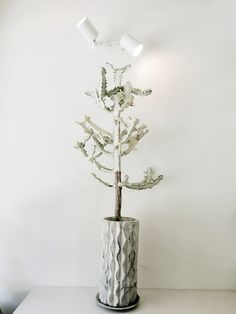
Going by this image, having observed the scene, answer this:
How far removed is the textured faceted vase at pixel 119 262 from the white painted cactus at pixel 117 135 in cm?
8

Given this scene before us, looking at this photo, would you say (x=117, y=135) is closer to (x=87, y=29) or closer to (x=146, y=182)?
(x=146, y=182)

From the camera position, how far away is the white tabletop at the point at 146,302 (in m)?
1.23

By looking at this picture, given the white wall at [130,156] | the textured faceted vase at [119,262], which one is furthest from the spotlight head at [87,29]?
the textured faceted vase at [119,262]

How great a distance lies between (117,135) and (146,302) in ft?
2.43

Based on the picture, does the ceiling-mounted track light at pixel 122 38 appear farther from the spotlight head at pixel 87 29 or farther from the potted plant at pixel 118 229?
the potted plant at pixel 118 229

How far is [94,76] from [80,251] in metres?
0.88

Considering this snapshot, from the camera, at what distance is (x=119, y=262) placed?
1.22 metres

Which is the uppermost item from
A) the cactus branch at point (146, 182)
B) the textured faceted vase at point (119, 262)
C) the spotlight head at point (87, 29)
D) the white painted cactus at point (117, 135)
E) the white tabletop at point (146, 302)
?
the spotlight head at point (87, 29)

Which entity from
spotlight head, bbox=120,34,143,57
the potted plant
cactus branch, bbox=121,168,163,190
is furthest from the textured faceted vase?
spotlight head, bbox=120,34,143,57

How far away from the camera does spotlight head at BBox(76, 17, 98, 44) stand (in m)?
1.37

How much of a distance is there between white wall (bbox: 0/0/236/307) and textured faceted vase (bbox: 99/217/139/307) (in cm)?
26

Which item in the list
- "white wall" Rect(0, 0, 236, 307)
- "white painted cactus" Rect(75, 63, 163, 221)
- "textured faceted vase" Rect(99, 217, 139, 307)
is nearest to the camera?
"textured faceted vase" Rect(99, 217, 139, 307)

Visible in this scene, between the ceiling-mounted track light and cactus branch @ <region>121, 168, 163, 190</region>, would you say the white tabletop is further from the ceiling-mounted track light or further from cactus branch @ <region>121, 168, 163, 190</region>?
the ceiling-mounted track light

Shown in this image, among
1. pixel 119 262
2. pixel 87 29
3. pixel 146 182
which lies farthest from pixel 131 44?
pixel 119 262
